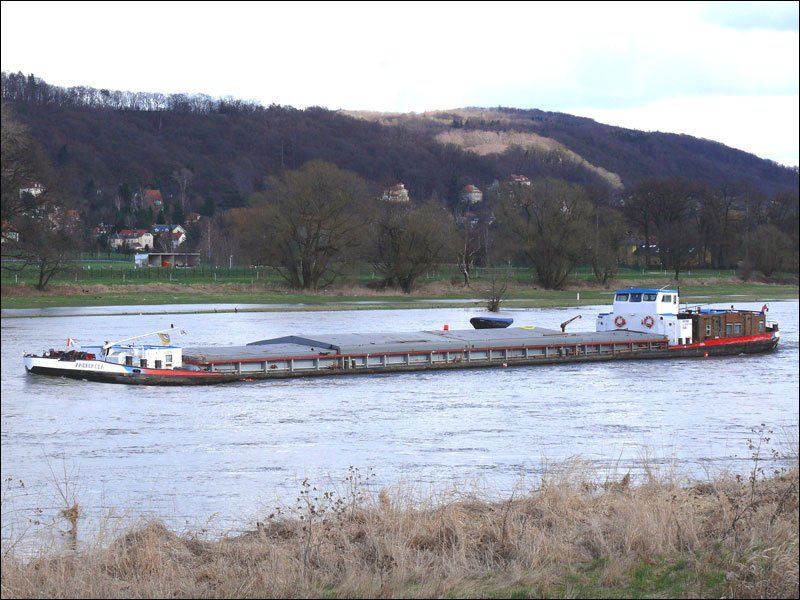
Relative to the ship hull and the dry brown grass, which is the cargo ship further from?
the dry brown grass

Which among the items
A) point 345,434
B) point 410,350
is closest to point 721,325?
point 410,350

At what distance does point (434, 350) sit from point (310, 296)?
34.3m

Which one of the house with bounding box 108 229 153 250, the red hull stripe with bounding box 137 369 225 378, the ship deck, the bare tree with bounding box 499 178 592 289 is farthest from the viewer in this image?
the house with bounding box 108 229 153 250

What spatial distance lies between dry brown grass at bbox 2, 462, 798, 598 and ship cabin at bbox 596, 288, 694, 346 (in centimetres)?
3144

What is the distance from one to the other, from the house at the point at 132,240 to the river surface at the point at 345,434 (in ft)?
189

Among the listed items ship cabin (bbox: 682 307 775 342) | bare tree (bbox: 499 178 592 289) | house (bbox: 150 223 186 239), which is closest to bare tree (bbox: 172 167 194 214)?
house (bbox: 150 223 186 239)

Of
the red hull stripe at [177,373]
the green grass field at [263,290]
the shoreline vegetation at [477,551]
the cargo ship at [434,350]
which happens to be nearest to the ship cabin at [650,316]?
the cargo ship at [434,350]

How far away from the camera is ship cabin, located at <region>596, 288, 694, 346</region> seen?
146ft

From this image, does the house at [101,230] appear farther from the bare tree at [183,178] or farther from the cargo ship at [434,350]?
the cargo ship at [434,350]

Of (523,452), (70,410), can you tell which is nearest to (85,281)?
(70,410)

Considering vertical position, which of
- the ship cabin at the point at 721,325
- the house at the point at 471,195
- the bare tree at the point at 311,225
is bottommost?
the ship cabin at the point at 721,325

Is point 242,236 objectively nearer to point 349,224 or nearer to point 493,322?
point 349,224

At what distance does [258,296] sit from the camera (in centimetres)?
6931

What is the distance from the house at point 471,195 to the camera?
160m
